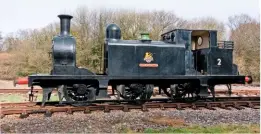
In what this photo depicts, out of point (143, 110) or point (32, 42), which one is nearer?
point (143, 110)

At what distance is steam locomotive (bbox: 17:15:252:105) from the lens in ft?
32.4

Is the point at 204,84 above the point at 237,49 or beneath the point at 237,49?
beneath

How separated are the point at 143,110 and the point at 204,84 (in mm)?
2895

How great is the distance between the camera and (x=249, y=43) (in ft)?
88.7

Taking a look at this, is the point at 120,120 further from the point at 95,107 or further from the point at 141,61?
the point at 141,61

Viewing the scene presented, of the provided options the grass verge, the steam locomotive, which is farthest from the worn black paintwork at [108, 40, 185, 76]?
the grass verge

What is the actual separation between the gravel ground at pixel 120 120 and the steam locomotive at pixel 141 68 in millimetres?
1348

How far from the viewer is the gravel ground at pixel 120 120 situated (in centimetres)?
696

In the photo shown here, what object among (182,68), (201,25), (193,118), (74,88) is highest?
(201,25)

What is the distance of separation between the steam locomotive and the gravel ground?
1.35 meters

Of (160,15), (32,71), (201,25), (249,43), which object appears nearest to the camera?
(249,43)

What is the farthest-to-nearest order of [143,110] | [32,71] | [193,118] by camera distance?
[32,71] → [143,110] → [193,118]

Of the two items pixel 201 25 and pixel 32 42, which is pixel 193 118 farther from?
pixel 201 25

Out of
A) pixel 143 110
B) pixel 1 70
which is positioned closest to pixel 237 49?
pixel 143 110
